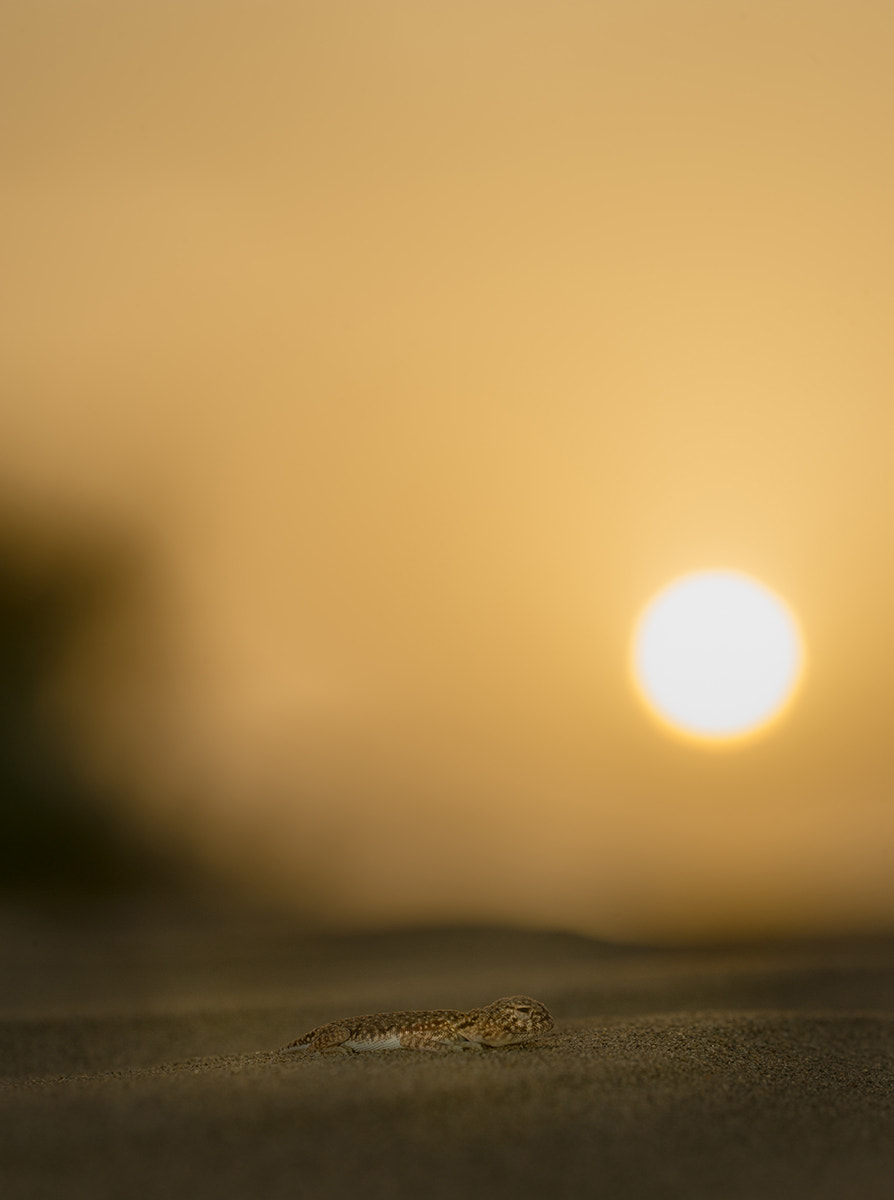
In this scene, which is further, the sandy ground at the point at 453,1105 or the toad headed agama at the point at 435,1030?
the toad headed agama at the point at 435,1030

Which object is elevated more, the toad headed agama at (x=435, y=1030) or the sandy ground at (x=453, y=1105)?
the toad headed agama at (x=435, y=1030)

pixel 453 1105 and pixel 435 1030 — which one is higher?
pixel 435 1030

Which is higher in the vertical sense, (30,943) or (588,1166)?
(30,943)

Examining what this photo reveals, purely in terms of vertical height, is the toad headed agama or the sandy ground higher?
the toad headed agama

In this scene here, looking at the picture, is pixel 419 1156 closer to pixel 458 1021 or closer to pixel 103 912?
pixel 458 1021

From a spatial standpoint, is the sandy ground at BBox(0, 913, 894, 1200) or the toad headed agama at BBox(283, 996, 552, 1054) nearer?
the sandy ground at BBox(0, 913, 894, 1200)

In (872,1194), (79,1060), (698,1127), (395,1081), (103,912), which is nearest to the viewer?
(872,1194)

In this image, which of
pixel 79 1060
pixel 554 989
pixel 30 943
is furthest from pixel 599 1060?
pixel 30 943

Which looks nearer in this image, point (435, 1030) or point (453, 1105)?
point (453, 1105)
